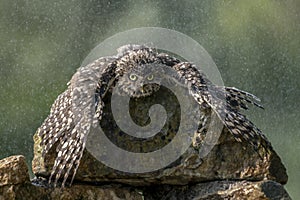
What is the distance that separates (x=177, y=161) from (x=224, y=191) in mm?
437

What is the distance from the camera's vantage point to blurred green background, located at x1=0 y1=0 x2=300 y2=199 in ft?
60.9

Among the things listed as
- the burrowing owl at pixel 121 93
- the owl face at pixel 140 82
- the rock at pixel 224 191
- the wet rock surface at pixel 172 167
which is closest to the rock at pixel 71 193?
the wet rock surface at pixel 172 167

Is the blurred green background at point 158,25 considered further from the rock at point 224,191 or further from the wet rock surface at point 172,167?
the wet rock surface at point 172,167

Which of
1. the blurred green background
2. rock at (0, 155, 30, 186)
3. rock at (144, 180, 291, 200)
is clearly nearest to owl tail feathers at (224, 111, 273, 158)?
rock at (144, 180, 291, 200)

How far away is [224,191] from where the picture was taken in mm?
5941

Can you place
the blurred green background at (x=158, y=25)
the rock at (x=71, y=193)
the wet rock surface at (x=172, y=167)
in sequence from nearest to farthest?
the rock at (x=71, y=193) < the wet rock surface at (x=172, y=167) < the blurred green background at (x=158, y=25)

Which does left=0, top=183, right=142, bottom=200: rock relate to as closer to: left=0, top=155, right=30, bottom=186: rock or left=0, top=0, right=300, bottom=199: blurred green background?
left=0, top=155, right=30, bottom=186: rock

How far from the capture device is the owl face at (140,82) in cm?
604

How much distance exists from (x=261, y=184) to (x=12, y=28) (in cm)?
1516

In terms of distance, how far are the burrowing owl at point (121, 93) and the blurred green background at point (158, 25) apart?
11387 millimetres

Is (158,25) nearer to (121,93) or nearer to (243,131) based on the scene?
(121,93)

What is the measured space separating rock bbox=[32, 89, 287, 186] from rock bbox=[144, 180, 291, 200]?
71 millimetres

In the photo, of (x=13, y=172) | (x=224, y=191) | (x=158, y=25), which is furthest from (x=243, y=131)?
(x=158, y=25)

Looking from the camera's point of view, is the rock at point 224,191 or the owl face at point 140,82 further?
the owl face at point 140,82
